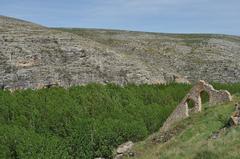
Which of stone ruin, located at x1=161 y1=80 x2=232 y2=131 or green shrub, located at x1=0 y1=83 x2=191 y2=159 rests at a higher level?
stone ruin, located at x1=161 y1=80 x2=232 y2=131

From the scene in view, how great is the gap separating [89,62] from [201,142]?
219 feet

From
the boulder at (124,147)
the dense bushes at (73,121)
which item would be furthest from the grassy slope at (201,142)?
the dense bushes at (73,121)

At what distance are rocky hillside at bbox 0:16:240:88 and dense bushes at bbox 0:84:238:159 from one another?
17856mm

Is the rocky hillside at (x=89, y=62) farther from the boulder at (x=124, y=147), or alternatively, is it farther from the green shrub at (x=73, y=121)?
the boulder at (x=124, y=147)

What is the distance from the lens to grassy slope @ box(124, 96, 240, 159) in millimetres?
31327

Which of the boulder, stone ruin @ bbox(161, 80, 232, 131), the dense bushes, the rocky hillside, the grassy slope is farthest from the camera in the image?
the rocky hillside

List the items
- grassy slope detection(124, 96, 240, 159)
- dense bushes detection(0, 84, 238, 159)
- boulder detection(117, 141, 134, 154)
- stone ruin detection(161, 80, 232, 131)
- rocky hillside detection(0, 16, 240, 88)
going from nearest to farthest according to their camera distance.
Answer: grassy slope detection(124, 96, 240, 159) → dense bushes detection(0, 84, 238, 159) → stone ruin detection(161, 80, 232, 131) → boulder detection(117, 141, 134, 154) → rocky hillside detection(0, 16, 240, 88)

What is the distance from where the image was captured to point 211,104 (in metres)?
59.1

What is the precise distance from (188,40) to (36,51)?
62.4 m

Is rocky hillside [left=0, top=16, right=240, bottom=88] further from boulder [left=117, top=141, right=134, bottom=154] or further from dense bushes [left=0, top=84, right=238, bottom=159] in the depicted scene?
boulder [left=117, top=141, right=134, bottom=154]

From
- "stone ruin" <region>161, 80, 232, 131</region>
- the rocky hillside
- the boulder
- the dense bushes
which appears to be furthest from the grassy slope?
the rocky hillside

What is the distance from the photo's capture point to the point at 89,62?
103m

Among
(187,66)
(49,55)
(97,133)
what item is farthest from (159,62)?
(97,133)

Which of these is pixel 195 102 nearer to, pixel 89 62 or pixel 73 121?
pixel 73 121
